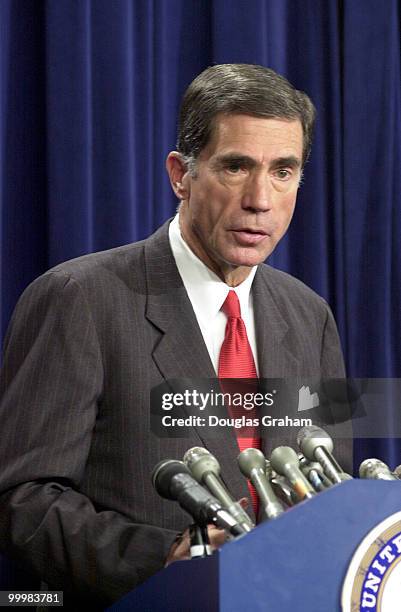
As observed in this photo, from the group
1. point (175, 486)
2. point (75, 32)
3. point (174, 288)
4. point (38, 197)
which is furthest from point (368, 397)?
point (175, 486)

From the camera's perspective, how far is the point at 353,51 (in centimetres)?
255

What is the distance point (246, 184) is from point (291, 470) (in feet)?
2.31

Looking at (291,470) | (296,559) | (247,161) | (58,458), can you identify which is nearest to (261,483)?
(291,470)

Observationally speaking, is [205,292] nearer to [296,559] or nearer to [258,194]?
[258,194]

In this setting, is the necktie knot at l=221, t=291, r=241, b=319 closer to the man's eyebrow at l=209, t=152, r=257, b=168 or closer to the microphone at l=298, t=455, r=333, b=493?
the man's eyebrow at l=209, t=152, r=257, b=168

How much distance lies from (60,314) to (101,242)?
2.32 ft

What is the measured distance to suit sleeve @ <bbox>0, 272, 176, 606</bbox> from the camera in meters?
1.36

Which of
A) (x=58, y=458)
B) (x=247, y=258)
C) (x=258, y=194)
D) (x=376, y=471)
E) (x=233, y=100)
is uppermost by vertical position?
(x=233, y=100)

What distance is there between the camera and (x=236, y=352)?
1.70 meters

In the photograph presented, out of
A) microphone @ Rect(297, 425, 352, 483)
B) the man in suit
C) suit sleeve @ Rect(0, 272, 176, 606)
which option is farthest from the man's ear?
microphone @ Rect(297, 425, 352, 483)

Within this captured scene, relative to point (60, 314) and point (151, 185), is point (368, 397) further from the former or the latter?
point (60, 314)

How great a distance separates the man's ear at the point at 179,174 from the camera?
1777 mm

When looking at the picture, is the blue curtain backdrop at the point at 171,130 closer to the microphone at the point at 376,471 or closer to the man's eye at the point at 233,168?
the man's eye at the point at 233,168

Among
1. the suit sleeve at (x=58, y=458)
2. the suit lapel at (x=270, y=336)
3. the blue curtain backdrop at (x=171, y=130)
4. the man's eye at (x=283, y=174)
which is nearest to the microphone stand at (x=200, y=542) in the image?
the suit sleeve at (x=58, y=458)
